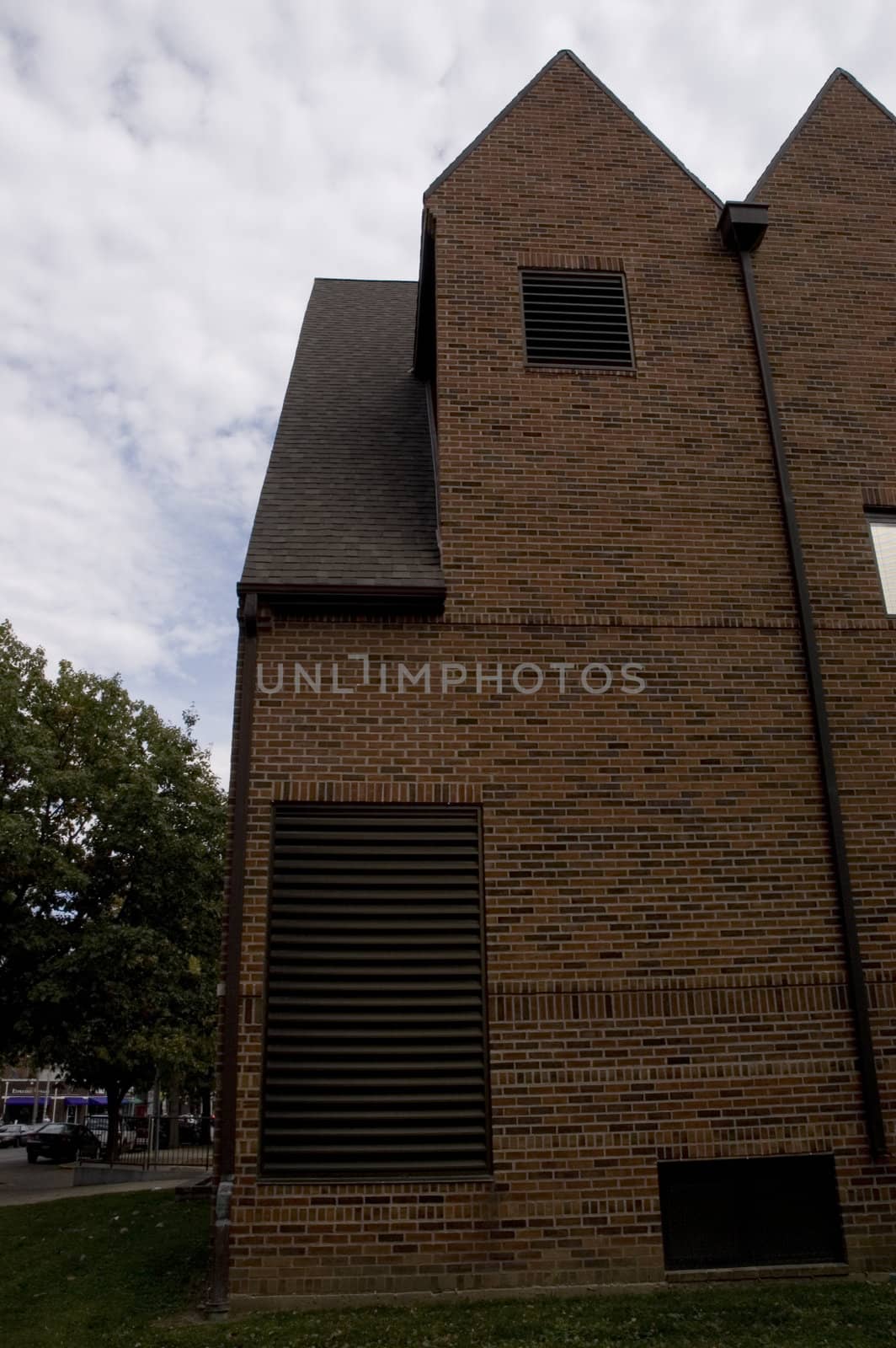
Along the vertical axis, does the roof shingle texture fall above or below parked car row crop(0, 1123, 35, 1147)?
above

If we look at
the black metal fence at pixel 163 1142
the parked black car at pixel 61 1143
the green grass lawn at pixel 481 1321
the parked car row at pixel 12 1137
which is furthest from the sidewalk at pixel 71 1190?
the parked car row at pixel 12 1137

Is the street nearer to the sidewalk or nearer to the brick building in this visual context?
the sidewalk

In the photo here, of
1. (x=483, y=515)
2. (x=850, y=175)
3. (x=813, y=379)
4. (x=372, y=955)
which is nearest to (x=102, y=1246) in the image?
(x=372, y=955)

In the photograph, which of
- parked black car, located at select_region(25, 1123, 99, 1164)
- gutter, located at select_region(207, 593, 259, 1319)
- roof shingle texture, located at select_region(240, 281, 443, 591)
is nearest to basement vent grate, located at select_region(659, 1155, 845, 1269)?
gutter, located at select_region(207, 593, 259, 1319)

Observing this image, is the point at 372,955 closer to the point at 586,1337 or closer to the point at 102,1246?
the point at 586,1337

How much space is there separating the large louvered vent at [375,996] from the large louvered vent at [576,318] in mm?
4364

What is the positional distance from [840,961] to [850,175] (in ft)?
25.6

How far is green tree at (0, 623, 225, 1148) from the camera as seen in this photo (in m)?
19.2

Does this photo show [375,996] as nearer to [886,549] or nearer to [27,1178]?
[886,549]

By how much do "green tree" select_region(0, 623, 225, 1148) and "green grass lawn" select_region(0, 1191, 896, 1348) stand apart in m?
12.5

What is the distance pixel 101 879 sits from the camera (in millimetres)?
20797

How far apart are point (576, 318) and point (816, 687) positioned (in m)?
4.01

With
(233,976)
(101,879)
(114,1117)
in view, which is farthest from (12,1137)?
(233,976)

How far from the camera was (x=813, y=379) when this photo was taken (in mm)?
9055
